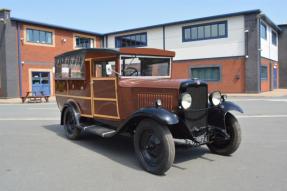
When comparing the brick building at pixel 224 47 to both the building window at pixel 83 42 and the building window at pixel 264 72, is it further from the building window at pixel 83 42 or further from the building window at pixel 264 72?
the building window at pixel 83 42

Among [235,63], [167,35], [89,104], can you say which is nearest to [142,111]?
[89,104]

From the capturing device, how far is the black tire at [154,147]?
188 inches

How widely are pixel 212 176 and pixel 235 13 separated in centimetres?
2163

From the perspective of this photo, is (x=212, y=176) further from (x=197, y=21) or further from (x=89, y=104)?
(x=197, y=21)

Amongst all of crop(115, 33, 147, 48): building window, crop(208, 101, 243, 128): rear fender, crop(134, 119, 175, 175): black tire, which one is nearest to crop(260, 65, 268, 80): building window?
crop(115, 33, 147, 48): building window

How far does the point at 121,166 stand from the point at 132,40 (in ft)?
85.8

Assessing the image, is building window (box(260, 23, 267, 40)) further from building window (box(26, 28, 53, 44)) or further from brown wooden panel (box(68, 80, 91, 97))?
brown wooden panel (box(68, 80, 91, 97))

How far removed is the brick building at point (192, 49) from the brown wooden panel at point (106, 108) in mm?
19356

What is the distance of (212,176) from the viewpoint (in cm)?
469

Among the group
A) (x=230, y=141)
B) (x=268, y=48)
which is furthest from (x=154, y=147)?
(x=268, y=48)

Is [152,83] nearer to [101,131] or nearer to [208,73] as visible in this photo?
[101,131]

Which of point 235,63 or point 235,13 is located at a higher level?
point 235,13

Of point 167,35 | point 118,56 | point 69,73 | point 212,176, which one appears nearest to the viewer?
point 212,176

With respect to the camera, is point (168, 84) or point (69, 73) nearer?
point (168, 84)
